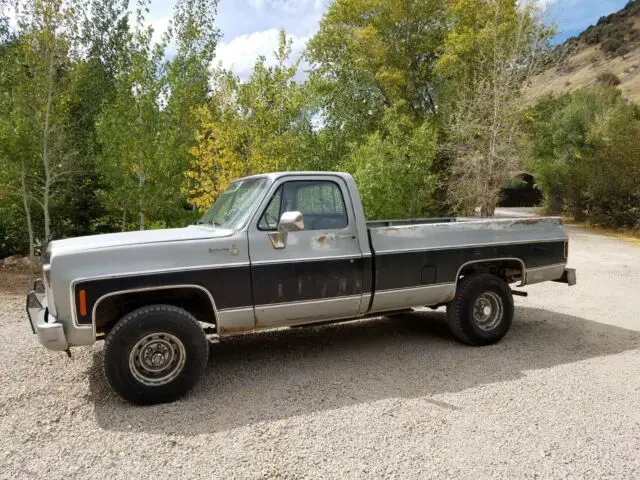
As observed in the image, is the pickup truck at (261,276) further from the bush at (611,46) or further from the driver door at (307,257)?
the bush at (611,46)

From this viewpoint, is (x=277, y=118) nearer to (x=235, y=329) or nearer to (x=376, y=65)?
(x=235, y=329)

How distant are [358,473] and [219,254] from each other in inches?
88.5

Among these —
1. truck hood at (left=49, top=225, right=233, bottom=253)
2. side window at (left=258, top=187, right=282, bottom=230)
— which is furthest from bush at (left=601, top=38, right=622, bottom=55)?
truck hood at (left=49, top=225, right=233, bottom=253)

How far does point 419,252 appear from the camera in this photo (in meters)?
5.48

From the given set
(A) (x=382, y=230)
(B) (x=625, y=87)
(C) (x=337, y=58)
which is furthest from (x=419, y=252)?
(B) (x=625, y=87)

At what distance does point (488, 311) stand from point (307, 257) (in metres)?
2.55

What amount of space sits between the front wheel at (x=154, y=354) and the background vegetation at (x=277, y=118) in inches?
275

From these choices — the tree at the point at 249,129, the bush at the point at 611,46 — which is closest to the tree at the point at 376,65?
the tree at the point at 249,129

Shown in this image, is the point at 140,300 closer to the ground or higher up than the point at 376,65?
closer to the ground

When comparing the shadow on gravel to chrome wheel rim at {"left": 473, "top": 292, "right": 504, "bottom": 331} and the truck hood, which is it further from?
the truck hood

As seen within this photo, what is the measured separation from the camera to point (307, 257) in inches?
193

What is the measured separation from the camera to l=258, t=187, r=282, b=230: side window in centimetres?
481

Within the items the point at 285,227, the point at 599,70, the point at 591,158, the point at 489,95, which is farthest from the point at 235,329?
the point at 599,70

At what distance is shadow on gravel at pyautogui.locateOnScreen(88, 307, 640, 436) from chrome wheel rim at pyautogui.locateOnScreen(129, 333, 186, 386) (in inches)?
9.9
